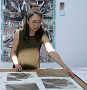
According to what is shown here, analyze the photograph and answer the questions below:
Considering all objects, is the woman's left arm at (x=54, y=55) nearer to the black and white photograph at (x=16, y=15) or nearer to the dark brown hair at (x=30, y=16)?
the dark brown hair at (x=30, y=16)

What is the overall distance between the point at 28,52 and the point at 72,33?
1.53 meters

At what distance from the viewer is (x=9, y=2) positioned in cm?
237

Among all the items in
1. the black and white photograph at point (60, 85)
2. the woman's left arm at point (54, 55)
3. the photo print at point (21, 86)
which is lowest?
the black and white photograph at point (60, 85)

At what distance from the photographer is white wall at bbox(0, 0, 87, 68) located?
2.47 m

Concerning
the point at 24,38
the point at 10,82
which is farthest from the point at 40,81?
the point at 24,38

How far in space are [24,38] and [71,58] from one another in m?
1.60

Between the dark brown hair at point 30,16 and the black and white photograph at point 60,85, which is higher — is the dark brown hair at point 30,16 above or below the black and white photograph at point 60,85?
above

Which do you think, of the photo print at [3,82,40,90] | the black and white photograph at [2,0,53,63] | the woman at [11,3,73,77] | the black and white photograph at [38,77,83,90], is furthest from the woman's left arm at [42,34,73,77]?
the black and white photograph at [2,0,53,63]

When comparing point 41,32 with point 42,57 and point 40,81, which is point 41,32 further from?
point 42,57

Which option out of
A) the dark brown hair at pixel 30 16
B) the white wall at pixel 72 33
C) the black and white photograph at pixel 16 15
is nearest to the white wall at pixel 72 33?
the white wall at pixel 72 33

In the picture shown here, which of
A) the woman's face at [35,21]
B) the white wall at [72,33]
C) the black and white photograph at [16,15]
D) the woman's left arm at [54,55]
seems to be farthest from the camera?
the white wall at [72,33]

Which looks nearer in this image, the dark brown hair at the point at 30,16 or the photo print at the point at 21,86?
the photo print at the point at 21,86

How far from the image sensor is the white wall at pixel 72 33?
8.12 feet

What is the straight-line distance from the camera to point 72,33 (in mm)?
2521
